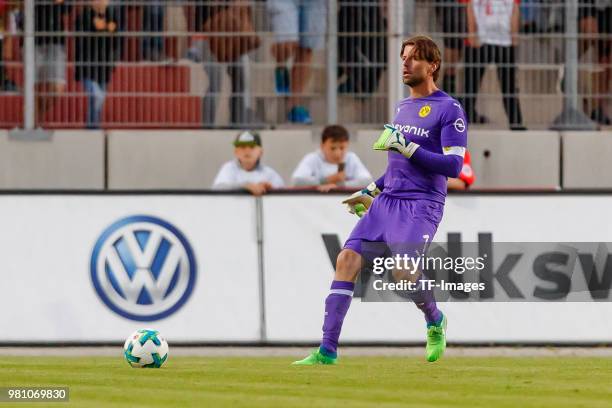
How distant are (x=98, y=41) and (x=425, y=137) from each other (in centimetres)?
722

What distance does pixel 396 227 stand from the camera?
1072cm

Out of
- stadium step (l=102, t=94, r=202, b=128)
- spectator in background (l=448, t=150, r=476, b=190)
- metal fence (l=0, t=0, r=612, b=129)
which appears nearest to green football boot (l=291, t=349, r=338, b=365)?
spectator in background (l=448, t=150, r=476, b=190)

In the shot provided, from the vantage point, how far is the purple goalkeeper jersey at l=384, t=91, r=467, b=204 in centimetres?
1060

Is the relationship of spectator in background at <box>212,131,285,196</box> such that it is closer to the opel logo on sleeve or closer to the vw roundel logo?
the vw roundel logo

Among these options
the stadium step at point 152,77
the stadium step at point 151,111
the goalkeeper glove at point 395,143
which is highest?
the stadium step at point 152,77

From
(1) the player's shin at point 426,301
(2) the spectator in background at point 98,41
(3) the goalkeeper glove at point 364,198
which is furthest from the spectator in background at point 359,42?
(1) the player's shin at point 426,301

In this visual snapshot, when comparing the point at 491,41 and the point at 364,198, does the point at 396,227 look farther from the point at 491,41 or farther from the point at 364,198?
the point at 491,41

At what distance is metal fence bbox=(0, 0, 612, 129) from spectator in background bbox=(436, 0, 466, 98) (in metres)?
0.01

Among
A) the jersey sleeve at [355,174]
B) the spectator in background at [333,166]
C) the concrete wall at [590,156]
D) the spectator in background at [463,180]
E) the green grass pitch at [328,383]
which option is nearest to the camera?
the green grass pitch at [328,383]

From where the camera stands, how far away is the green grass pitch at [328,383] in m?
8.34

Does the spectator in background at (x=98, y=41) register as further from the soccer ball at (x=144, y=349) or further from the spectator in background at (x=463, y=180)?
the soccer ball at (x=144, y=349)

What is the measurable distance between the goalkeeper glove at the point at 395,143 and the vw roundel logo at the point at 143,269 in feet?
14.0

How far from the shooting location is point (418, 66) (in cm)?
1068

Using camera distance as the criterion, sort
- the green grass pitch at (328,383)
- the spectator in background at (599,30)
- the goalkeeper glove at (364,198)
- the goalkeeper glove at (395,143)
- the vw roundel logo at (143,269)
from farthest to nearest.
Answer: the spectator in background at (599,30), the vw roundel logo at (143,269), the goalkeeper glove at (364,198), the goalkeeper glove at (395,143), the green grass pitch at (328,383)
